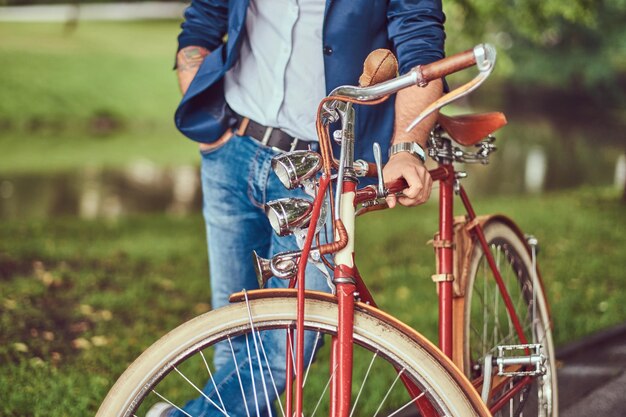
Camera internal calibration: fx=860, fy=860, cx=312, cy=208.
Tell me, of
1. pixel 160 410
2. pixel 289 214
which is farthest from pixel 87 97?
pixel 289 214

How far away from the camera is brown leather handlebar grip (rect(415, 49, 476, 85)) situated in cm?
179

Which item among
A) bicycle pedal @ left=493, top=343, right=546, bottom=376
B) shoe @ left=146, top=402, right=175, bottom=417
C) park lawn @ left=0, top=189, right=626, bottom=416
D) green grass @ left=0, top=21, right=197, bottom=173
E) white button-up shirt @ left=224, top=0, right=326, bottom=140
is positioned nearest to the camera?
shoe @ left=146, top=402, right=175, bottom=417

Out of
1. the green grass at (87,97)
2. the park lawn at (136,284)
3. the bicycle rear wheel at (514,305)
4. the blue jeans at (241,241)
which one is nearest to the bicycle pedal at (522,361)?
the bicycle rear wheel at (514,305)

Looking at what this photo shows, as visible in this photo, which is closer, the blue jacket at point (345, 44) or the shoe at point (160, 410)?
the shoe at point (160, 410)

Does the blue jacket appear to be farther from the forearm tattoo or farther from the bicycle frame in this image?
the bicycle frame

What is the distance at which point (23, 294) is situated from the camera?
5461mm

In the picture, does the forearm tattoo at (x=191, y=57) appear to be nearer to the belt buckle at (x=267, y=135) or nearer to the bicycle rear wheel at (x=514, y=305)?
the belt buckle at (x=267, y=135)

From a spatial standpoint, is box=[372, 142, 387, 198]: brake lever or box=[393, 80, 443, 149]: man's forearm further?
box=[393, 80, 443, 149]: man's forearm

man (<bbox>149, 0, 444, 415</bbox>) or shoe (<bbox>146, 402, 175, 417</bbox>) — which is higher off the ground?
man (<bbox>149, 0, 444, 415</bbox>)

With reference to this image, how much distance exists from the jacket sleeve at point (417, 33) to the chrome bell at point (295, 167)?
56 centimetres

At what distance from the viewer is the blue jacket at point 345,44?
2.39m

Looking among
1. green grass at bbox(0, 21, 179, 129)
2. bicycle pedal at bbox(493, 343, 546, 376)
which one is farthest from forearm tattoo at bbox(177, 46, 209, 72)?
green grass at bbox(0, 21, 179, 129)

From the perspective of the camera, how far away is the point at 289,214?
1.93m

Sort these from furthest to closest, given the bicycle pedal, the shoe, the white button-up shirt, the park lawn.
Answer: the park lawn
the bicycle pedal
the white button-up shirt
the shoe
